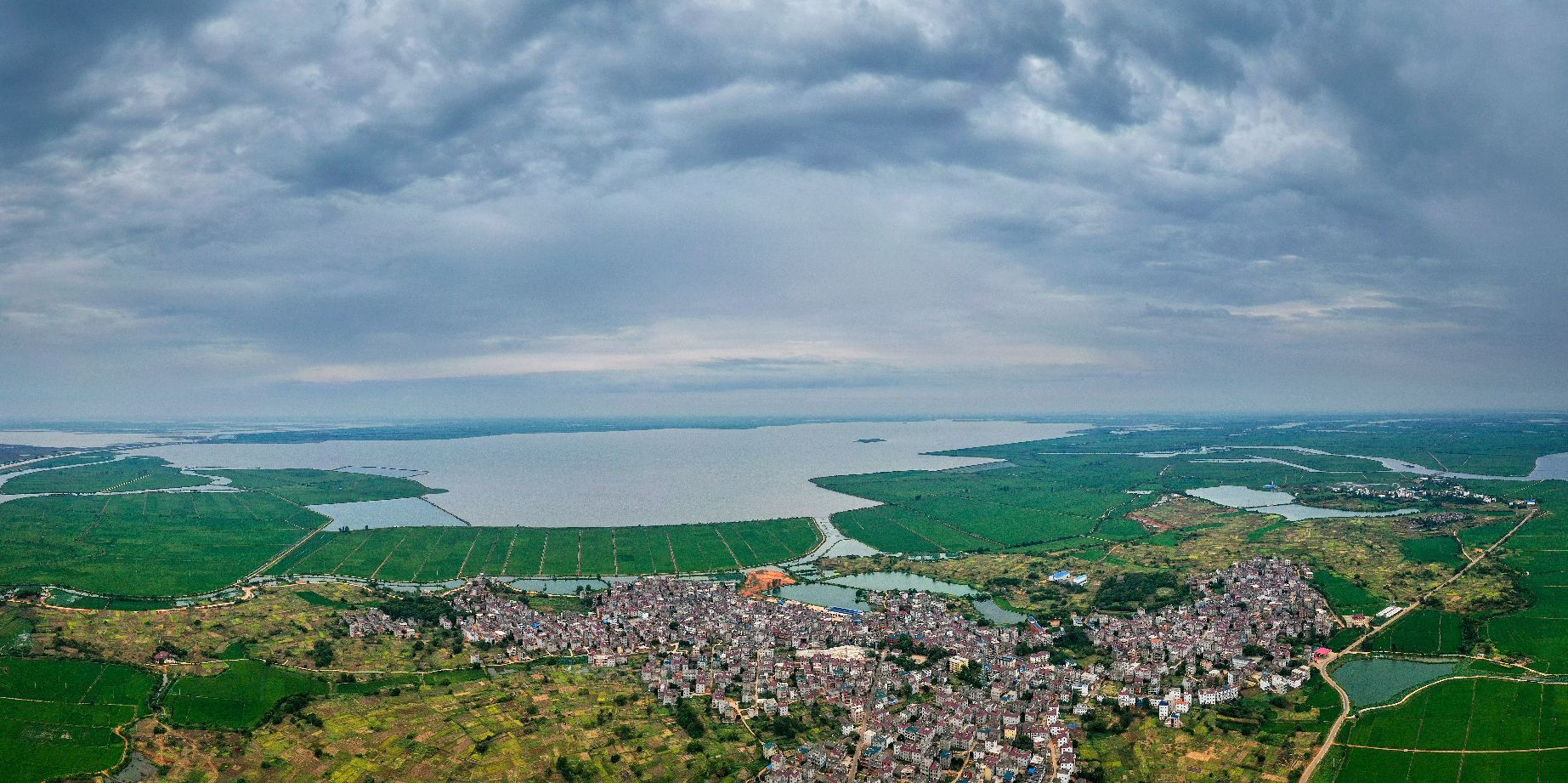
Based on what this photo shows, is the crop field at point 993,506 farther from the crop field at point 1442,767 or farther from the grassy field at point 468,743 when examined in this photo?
the crop field at point 1442,767

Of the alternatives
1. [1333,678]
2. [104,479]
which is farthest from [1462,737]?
[104,479]

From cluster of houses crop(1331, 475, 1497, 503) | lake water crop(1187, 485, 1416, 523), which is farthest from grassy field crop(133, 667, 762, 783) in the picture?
cluster of houses crop(1331, 475, 1497, 503)

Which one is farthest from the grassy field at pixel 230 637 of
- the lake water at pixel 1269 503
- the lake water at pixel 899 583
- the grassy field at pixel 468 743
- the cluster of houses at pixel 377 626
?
the lake water at pixel 1269 503

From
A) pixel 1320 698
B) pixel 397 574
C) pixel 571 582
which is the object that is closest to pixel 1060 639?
pixel 1320 698

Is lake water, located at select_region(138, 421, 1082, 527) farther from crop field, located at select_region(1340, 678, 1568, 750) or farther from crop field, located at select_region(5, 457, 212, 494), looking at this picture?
A: crop field, located at select_region(1340, 678, 1568, 750)

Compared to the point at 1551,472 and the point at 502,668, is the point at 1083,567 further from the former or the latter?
the point at 1551,472

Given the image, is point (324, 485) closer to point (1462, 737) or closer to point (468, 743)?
point (468, 743)
